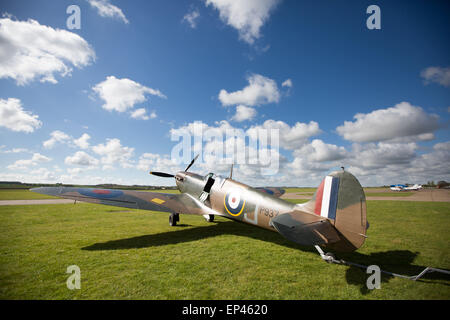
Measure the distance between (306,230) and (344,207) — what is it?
1.11 metres

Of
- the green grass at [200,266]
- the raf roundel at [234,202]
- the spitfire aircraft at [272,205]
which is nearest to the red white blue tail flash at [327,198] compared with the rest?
the spitfire aircraft at [272,205]

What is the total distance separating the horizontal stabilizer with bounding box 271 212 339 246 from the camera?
3490 millimetres

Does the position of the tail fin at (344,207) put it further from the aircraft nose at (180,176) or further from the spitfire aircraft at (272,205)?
the aircraft nose at (180,176)

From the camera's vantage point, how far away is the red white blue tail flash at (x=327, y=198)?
416cm

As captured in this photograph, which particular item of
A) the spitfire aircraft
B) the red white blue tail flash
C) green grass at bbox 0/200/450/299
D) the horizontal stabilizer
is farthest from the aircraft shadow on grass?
the red white blue tail flash

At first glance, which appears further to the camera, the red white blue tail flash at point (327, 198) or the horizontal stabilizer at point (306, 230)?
the red white blue tail flash at point (327, 198)

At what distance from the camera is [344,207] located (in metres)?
4.02

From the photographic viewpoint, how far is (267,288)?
3.27 meters

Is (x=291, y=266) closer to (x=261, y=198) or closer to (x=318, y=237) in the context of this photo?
(x=318, y=237)

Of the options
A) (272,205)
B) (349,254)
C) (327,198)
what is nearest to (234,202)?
(272,205)

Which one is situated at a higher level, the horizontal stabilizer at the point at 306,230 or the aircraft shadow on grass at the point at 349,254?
the horizontal stabilizer at the point at 306,230

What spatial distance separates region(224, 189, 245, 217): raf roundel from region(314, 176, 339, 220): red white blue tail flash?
8.57 ft

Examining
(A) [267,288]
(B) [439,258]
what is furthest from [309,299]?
(B) [439,258]

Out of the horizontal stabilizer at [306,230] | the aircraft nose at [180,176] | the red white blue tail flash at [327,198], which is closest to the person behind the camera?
the horizontal stabilizer at [306,230]
